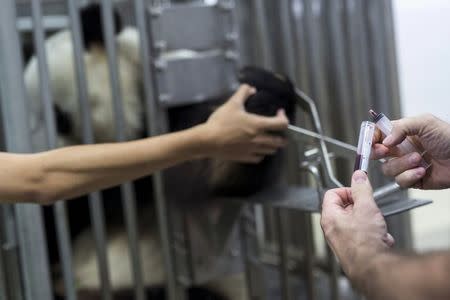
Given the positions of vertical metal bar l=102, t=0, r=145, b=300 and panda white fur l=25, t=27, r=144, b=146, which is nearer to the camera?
vertical metal bar l=102, t=0, r=145, b=300

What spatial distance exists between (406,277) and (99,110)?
2.74 ft

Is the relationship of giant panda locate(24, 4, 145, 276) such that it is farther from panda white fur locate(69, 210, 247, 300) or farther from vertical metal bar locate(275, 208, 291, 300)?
vertical metal bar locate(275, 208, 291, 300)

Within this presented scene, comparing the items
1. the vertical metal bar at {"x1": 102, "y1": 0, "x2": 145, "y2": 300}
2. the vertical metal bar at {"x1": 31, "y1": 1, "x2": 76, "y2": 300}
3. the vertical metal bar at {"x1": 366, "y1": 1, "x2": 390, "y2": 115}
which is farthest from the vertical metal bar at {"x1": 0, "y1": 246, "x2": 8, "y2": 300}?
the vertical metal bar at {"x1": 366, "y1": 1, "x2": 390, "y2": 115}

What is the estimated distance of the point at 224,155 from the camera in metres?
1.00

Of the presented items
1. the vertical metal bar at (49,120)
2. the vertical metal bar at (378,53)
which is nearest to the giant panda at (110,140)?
the vertical metal bar at (49,120)

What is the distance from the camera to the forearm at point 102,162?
2.96 ft

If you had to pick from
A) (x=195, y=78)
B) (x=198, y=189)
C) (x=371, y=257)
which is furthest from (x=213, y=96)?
(x=371, y=257)

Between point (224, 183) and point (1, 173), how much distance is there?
1.40 ft

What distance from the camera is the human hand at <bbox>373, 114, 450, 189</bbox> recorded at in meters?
0.79

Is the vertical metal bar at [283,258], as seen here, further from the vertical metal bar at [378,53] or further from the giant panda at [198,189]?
the vertical metal bar at [378,53]

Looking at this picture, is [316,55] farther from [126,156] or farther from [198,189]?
[126,156]

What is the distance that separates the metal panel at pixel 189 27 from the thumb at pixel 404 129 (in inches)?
20.2

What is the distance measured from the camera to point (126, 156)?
36.3 inches

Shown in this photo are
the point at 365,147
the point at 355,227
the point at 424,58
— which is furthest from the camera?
the point at 424,58
